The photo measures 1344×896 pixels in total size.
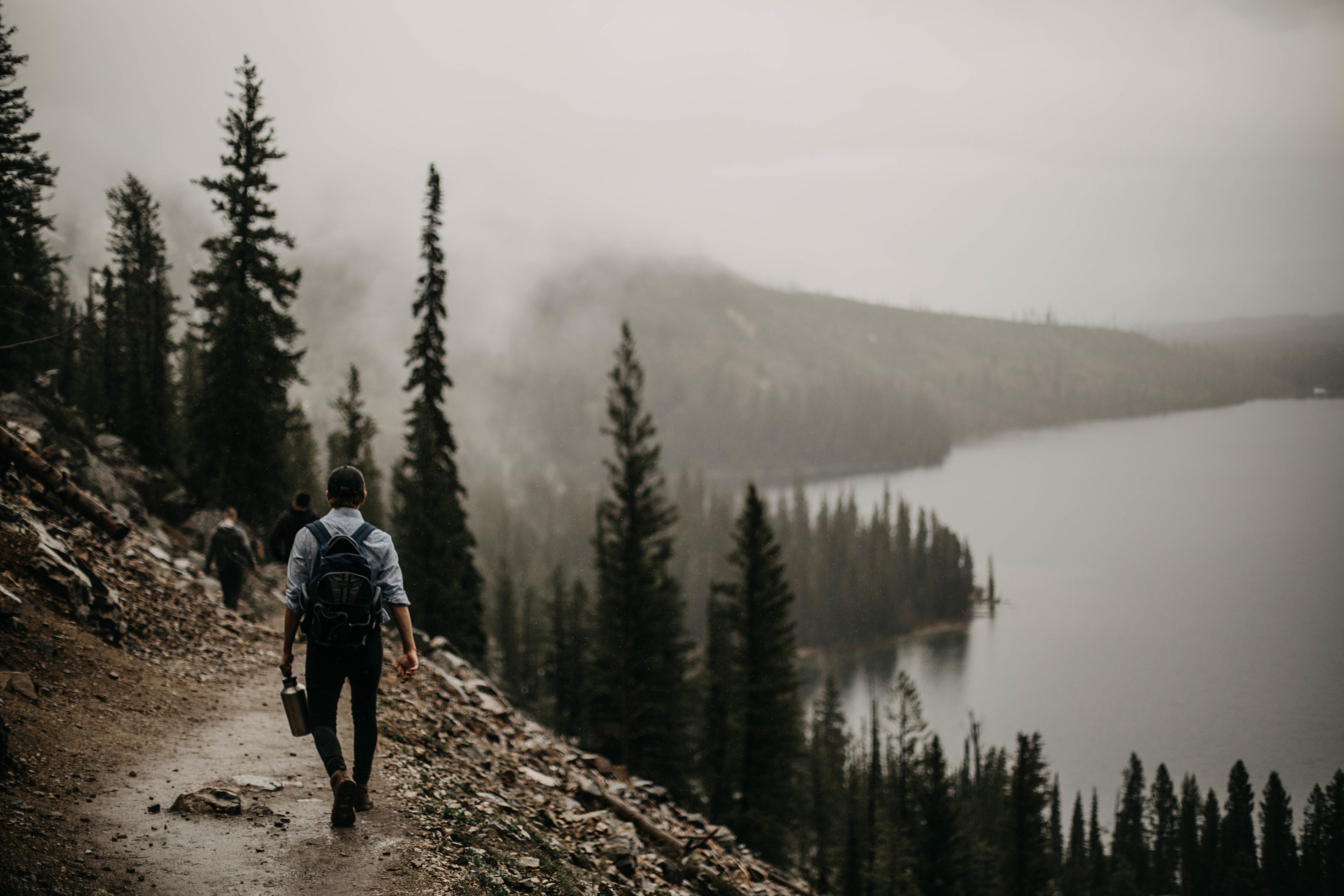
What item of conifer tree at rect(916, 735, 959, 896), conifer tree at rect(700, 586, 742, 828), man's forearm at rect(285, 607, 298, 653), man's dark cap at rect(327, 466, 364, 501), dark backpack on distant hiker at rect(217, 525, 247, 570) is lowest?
conifer tree at rect(916, 735, 959, 896)

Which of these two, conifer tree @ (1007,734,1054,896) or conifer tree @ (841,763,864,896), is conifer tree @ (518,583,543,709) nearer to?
conifer tree @ (841,763,864,896)

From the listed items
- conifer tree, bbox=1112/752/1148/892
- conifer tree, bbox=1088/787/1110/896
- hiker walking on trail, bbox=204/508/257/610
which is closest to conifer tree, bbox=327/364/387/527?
hiker walking on trail, bbox=204/508/257/610

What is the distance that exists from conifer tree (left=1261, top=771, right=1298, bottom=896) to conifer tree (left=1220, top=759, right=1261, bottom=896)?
0.97 metres

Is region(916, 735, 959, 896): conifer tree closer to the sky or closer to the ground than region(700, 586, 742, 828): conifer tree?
closer to the ground

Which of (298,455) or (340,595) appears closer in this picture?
(340,595)

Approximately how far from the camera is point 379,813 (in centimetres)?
667

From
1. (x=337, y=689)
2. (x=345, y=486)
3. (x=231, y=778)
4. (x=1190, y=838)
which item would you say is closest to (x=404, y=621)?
(x=337, y=689)

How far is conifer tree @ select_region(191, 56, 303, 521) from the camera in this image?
2692cm

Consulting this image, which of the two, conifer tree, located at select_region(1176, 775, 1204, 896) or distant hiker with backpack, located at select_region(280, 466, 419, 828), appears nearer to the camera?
distant hiker with backpack, located at select_region(280, 466, 419, 828)

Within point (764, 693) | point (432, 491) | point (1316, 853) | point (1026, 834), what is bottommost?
point (1316, 853)

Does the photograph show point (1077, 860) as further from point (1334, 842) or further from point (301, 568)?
point (301, 568)

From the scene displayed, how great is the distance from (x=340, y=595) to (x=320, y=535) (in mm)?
548

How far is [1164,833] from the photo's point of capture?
70.7 metres

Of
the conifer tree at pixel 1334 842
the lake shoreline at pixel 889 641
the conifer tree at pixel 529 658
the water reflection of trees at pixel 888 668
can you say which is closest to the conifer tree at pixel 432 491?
the conifer tree at pixel 529 658
